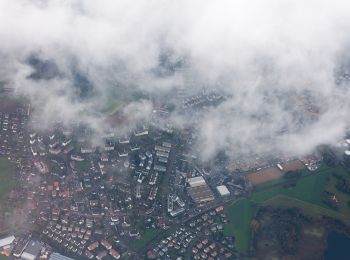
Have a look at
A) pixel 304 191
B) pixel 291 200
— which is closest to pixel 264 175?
pixel 291 200

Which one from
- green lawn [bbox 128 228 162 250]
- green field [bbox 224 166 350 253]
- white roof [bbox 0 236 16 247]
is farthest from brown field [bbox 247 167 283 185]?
white roof [bbox 0 236 16 247]

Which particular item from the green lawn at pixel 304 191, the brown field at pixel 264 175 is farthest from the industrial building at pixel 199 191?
the brown field at pixel 264 175

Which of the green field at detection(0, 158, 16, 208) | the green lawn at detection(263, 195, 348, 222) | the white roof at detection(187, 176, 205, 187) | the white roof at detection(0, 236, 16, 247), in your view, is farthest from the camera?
the white roof at detection(187, 176, 205, 187)

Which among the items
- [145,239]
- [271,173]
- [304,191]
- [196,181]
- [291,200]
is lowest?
[145,239]

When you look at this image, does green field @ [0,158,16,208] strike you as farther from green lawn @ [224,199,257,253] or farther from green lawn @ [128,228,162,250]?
green lawn @ [224,199,257,253]

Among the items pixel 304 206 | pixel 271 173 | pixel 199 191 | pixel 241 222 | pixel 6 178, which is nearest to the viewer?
pixel 241 222

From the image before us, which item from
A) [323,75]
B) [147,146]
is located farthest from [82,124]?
[323,75]

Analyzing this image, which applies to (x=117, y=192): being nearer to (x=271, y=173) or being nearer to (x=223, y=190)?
(x=223, y=190)

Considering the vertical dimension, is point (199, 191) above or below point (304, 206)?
above
